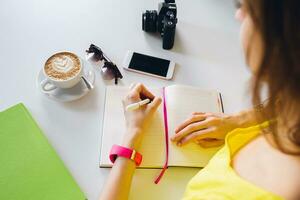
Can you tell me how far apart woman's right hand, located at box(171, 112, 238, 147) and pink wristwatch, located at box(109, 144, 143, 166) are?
0.31 ft

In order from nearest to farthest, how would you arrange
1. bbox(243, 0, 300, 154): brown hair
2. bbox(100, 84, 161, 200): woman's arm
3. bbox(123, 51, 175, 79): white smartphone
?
bbox(243, 0, 300, 154): brown hair < bbox(100, 84, 161, 200): woman's arm < bbox(123, 51, 175, 79): white smartphone

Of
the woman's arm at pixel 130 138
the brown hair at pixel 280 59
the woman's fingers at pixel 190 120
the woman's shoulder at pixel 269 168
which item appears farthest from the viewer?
the woman's fingers at pixel 190 120

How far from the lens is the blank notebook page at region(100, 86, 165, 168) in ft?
2.41

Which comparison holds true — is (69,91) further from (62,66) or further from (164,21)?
(164,21)

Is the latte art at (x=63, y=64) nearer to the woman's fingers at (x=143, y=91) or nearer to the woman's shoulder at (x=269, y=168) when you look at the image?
the woman's fingers at (x=143, y=91)

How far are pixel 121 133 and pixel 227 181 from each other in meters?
→ 0.28

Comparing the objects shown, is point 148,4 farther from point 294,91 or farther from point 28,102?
point 294,91

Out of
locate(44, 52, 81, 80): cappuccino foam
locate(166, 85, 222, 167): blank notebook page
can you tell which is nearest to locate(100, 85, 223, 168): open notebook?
locate(166, 85, 222, 167): blank notebook page

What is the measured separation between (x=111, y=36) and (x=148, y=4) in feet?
0.59

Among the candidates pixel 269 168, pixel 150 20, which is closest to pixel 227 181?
pixel 269 168

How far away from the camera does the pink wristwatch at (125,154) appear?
2.33ft

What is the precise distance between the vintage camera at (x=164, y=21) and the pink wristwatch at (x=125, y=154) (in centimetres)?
35

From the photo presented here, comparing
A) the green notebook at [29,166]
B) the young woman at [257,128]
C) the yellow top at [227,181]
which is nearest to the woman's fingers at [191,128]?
the young woman at [257,128]

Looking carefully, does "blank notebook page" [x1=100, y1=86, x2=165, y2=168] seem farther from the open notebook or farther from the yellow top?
the yellow top
